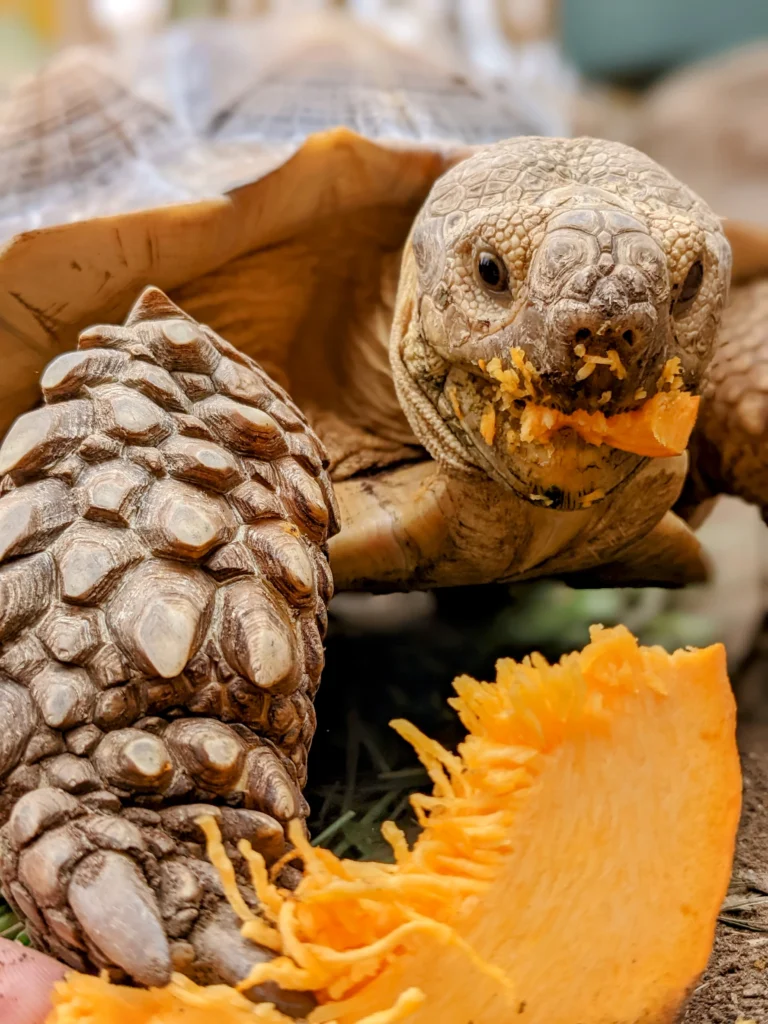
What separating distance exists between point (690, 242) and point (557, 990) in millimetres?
674

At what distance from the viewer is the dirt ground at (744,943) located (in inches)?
28.1

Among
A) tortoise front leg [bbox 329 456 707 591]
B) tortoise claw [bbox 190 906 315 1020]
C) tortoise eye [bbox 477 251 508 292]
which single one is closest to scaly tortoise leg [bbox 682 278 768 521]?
tortoise front leg [bbox 329 456 707 591]

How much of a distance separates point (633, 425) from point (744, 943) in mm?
473

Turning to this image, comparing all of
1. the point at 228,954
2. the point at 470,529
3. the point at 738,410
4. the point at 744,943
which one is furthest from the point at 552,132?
the point at 228,954

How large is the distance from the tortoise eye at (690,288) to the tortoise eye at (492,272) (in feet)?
0.57

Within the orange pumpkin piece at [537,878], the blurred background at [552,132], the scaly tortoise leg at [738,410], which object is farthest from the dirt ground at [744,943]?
the scaly tortoise leg at [738,410]

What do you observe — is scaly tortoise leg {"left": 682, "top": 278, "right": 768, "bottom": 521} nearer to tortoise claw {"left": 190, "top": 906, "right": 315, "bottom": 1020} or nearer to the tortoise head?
the tortoise head

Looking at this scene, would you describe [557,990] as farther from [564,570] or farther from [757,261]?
[757,261]

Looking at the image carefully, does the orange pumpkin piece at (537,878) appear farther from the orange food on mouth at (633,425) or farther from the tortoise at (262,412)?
the orange food on mouth at (633,425)

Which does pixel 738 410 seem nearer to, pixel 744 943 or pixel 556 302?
pixel 556 302

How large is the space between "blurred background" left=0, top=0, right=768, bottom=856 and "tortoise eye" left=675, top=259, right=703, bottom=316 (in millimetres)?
507

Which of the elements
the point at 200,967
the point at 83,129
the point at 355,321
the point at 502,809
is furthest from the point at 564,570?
the point at 83,129

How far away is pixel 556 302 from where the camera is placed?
80cm

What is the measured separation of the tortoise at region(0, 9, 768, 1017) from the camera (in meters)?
0.68
